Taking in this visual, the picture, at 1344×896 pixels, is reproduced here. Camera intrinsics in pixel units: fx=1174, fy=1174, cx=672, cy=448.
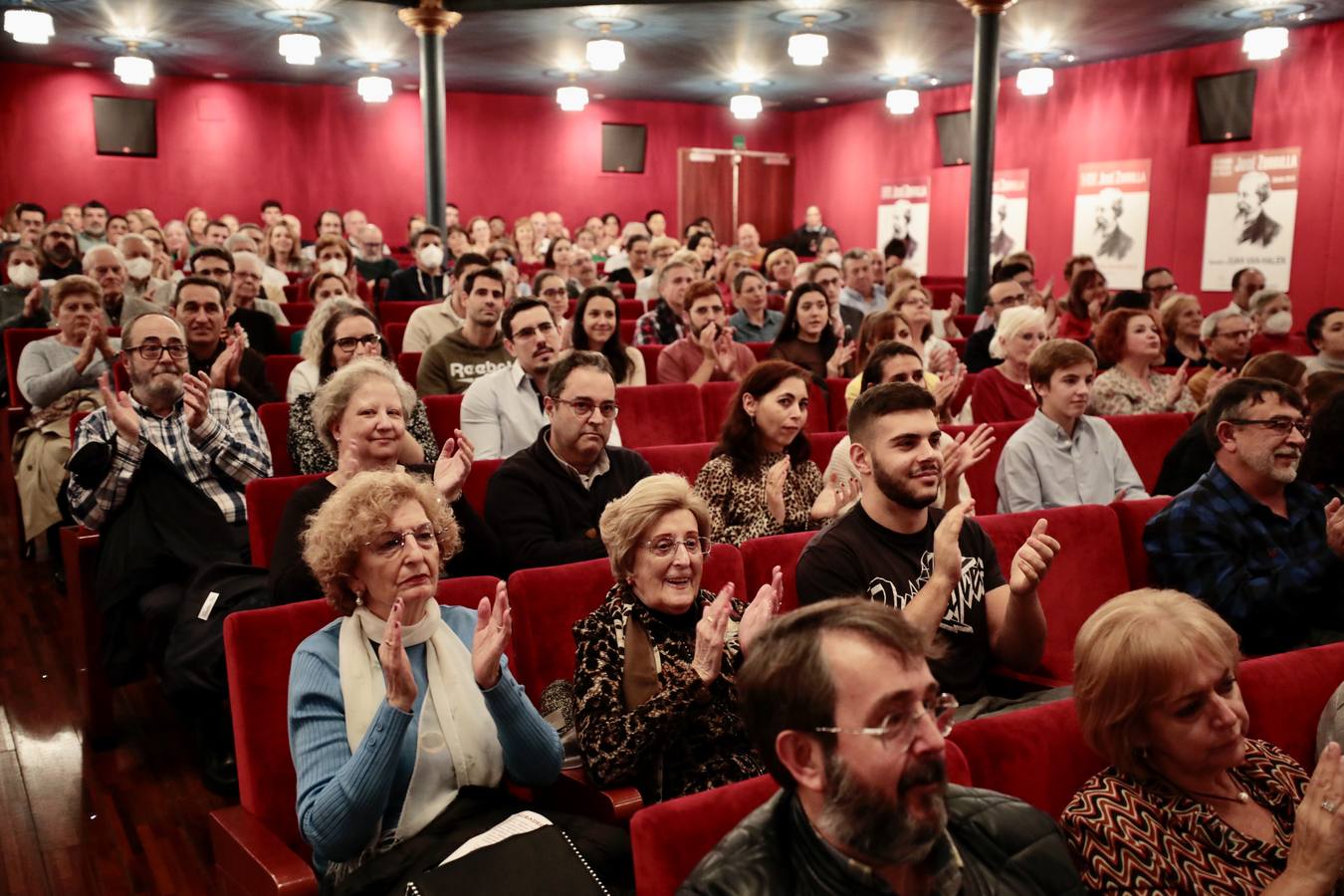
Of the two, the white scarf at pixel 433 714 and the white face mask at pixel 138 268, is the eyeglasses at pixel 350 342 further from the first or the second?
the white face mask at pixel 138 268

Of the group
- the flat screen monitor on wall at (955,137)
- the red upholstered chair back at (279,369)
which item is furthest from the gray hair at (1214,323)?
the flat screen monitor on wall at (955,137)

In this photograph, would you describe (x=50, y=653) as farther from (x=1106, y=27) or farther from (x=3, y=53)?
(x=3, y=53)

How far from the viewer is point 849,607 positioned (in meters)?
1.49

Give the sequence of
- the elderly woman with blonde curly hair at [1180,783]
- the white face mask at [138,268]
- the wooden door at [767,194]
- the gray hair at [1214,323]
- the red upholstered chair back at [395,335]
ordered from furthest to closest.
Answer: the wooden door at [767,194] < the white face mask at [138,268] < the red upholstered chair back at [395,335] < the gray hair at [1214,323] < the elderly woman with blonde curly hair at [1180,783]

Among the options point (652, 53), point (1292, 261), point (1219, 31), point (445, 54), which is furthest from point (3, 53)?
point (1292, 261)

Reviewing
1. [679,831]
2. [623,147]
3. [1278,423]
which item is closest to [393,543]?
[679,831]

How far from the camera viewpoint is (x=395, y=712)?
6.09 ft

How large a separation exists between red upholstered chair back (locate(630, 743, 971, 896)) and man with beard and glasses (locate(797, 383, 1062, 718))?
0.92m

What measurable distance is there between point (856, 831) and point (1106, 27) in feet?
34.2

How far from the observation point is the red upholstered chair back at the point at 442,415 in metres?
4.42

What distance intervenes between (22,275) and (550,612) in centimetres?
574

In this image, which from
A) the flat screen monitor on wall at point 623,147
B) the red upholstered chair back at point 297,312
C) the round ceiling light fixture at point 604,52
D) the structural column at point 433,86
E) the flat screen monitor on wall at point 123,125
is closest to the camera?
the red upholstered chair back at point 297,312

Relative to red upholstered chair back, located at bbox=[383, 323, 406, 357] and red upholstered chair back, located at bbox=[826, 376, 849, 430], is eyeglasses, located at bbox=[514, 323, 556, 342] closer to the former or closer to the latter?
red upholstered chair back, located at bbox=[826, 376, 849, 430]

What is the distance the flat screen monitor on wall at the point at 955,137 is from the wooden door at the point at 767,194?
323 cm
